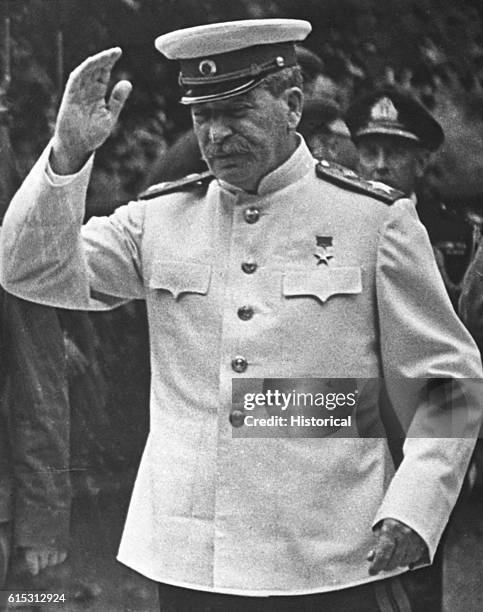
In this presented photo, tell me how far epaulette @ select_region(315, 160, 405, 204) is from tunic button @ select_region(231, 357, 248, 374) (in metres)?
0.51

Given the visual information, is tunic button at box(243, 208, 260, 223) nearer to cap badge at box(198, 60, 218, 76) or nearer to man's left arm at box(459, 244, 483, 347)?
cap badge at box(198, 60, 218, 76)

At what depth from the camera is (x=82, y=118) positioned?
3.13 metres

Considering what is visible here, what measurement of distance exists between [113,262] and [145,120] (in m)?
0.50

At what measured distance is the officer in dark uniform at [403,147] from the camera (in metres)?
3.43

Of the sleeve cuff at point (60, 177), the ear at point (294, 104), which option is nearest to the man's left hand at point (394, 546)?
the ear at point (294, 104)

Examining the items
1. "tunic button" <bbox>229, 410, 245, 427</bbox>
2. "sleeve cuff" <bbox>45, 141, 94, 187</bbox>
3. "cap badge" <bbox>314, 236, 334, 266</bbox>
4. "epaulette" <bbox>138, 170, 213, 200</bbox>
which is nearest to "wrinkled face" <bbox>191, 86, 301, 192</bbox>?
"epaulette" <bbox>138, 170, 213, 200</bbox>

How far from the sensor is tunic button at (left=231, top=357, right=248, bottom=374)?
10.3 ft

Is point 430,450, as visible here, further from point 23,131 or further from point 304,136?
point 23,131

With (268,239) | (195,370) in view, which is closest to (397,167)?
(268,239)

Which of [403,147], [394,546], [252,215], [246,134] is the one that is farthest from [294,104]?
[394,546]

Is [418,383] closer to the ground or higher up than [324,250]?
closer to the ground

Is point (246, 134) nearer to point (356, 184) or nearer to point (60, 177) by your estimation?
point (356, 184)

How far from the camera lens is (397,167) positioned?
11.4ft

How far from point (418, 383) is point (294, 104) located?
762 mm
